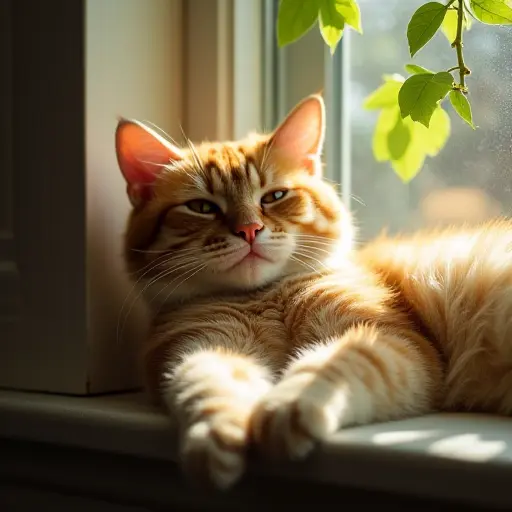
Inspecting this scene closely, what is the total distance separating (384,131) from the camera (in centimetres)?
145

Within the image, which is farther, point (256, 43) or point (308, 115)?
point (256, 43)

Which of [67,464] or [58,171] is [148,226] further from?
[67,464]

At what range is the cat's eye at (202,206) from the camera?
140cm

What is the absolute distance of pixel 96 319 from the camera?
140 centimetres

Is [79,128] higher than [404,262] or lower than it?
higher

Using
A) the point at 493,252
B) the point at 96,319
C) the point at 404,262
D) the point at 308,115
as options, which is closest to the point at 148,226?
the point at 96,319

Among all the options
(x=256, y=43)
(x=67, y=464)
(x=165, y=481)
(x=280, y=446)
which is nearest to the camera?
(x=280, y=446)

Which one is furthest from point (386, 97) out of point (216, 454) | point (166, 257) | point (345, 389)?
point (216, 454)

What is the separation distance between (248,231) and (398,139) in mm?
348

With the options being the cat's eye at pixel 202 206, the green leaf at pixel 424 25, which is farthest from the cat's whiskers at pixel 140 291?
the green leaf at pixel 424 25

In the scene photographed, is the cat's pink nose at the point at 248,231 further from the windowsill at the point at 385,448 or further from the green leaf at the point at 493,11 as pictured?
the green leaf at the point at 493,11

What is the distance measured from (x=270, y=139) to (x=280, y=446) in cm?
73

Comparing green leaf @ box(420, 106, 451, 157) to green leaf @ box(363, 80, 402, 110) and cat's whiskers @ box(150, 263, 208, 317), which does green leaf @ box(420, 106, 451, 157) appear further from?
cat's whiskers @ box(150, 263, 208, 317)

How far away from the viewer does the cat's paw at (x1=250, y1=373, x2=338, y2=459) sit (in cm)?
89
